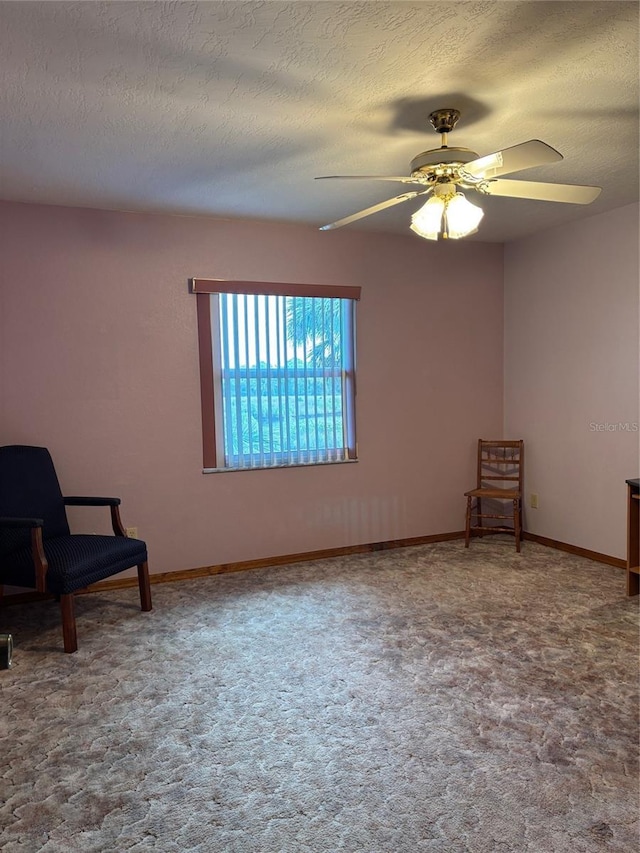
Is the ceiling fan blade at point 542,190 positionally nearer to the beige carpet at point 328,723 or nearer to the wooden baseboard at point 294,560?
the beige carpet at point 328,723

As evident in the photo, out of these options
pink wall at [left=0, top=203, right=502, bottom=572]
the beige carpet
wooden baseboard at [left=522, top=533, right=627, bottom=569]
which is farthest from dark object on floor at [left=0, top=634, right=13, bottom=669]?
wooden baseboard at [left=522, top=533, right=627, bottom=569]

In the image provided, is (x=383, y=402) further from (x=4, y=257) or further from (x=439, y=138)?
(x=4, y=257)

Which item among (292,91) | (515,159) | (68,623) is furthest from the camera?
(68,623)

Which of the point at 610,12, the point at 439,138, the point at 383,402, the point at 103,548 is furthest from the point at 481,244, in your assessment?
the point at 103,548

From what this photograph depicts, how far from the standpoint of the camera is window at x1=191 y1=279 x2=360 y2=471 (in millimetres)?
4160

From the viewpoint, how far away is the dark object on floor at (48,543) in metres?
2.97

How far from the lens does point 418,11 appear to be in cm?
182

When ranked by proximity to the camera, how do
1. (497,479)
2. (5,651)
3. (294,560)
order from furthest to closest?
1. (497,479)
2. (294,560)
3. (5,651)

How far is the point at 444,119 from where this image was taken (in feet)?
8.23

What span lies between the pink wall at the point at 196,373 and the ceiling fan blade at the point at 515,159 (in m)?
2.20

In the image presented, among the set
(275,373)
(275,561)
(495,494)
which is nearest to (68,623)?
(275,561)

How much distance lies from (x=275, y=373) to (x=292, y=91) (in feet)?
7.23

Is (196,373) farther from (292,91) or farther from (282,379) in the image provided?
(292,91)

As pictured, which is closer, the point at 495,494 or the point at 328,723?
the point at 328,723
